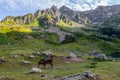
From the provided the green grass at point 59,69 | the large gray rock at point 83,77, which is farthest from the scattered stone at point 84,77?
the green grass at point 59,69

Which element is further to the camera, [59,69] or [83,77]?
[59,69]

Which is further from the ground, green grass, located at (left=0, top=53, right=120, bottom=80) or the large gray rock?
the large gray rock

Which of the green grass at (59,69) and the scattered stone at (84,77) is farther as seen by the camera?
the green grass at (59,69)

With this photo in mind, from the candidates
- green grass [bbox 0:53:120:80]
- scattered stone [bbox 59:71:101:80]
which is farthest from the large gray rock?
green grass [bbox 0:53:120:80]

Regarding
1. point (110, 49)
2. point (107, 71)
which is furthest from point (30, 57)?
point (110, 49)

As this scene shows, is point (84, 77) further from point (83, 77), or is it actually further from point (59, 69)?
point (59, 69)

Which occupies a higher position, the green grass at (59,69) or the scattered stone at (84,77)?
the scattered stone at (84,77)

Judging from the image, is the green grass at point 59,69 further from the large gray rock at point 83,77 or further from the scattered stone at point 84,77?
the large gray rock at point 83,77

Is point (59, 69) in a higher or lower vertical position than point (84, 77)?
lower

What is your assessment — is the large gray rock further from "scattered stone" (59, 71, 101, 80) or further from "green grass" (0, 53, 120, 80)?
"green grass" (0, 53, 120, 80)

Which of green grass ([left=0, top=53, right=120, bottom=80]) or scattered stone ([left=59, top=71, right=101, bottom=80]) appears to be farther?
green grass ([left=0, top=53, right=120, bottom=80])

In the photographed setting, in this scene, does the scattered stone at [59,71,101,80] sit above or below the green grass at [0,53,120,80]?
above

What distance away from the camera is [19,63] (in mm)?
57594

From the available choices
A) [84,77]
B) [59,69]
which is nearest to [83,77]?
[84,77]
